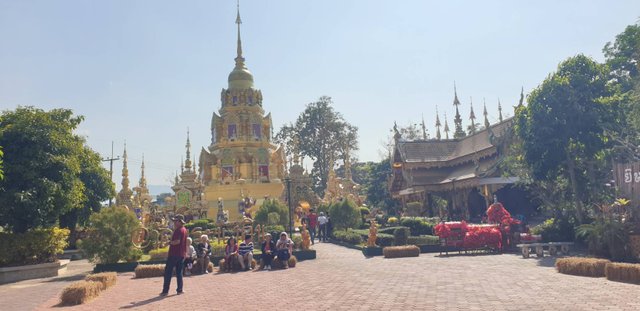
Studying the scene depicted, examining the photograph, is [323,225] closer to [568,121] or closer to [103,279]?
[568,121]

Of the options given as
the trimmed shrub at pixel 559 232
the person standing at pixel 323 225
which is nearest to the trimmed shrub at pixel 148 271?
the person standing at pixel 323 225

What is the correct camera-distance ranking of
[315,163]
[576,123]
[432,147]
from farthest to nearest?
[315,163], [432,147], [576,123]

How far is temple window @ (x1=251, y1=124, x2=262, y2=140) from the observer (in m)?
47.4

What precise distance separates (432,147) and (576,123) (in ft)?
65.5

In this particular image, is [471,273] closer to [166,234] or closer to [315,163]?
[166,234]

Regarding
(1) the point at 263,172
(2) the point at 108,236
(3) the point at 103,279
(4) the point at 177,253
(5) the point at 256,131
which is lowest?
(3) the point at 103,279

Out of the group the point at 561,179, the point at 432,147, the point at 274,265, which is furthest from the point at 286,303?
the point at 432,147

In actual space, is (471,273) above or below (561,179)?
below

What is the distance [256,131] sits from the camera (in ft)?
157

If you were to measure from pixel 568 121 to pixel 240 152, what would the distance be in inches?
1275

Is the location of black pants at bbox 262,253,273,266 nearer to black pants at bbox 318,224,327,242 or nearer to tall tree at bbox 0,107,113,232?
tall tree at bbox 0,107,113,232

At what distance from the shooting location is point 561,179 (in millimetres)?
21875

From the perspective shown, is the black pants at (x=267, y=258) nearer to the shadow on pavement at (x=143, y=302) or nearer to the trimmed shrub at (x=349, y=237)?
the shadow on pavement at (x=143, y=302)

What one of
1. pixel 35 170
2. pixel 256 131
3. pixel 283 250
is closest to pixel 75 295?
pixel 283 250
